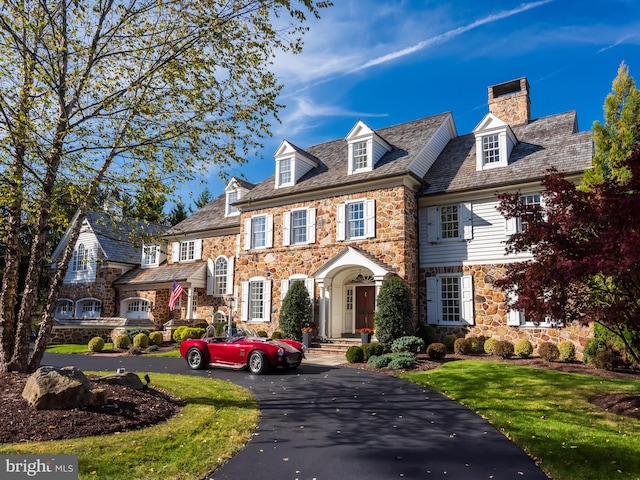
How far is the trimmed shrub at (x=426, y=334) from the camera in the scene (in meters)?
16.2

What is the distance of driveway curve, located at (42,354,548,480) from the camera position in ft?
16.2

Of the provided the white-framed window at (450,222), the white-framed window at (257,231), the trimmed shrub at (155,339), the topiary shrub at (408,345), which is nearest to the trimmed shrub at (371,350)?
the topiary shrub at (408,345)

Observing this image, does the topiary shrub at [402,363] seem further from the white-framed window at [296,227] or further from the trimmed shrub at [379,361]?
the white-framed window at [296,227]

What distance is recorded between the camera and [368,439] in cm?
610

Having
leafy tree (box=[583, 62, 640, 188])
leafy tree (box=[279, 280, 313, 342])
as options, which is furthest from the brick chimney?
leafy tree (box=[279, 280, 313, 342])

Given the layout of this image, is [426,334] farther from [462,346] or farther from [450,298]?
[450,298]

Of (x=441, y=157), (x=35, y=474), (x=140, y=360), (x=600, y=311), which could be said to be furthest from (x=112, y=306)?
(x=600, y=311)

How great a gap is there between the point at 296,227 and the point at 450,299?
24.0ft

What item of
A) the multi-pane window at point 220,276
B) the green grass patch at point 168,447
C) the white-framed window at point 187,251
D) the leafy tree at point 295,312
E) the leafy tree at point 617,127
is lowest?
the green grass patch at point 168,447

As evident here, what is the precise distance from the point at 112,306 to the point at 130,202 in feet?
70.3

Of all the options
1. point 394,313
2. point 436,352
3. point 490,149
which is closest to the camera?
point 436,352

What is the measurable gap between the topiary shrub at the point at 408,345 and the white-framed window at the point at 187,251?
14.3m

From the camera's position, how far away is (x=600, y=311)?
737cm

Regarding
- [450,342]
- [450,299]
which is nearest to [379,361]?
[450,342]
